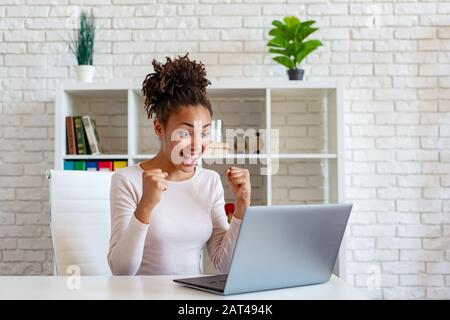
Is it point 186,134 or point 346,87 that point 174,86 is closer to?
point 186,134

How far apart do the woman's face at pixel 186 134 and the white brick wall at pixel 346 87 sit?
56.6 inches

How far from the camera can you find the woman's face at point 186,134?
5.16 feet

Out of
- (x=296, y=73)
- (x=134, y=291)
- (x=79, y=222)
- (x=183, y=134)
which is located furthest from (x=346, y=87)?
(x=134, y=291)

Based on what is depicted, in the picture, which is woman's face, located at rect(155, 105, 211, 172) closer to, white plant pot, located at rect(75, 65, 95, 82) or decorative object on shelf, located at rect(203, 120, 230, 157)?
decorative object on shelf, located at rect(203, 120, 230, 157)

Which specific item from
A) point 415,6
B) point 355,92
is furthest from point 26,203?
point 415,6

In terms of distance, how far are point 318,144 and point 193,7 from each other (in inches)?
43.4

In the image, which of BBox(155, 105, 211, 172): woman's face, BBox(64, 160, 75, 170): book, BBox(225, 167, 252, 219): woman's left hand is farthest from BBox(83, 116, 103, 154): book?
BBox(225, 167, 252, 219): woman's left hand

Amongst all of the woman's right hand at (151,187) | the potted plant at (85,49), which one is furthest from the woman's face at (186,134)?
the potted plant at (85,49)

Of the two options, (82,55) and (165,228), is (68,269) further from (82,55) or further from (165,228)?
(82,55)

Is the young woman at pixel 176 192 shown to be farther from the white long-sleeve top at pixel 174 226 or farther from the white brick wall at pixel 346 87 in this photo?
the white brick wall at pixel 346 87

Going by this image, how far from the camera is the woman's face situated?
1.57m

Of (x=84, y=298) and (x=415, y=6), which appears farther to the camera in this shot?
(x=415, y=6)

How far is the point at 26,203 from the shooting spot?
2969mm

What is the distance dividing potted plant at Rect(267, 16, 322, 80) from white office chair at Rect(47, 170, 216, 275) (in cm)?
130
